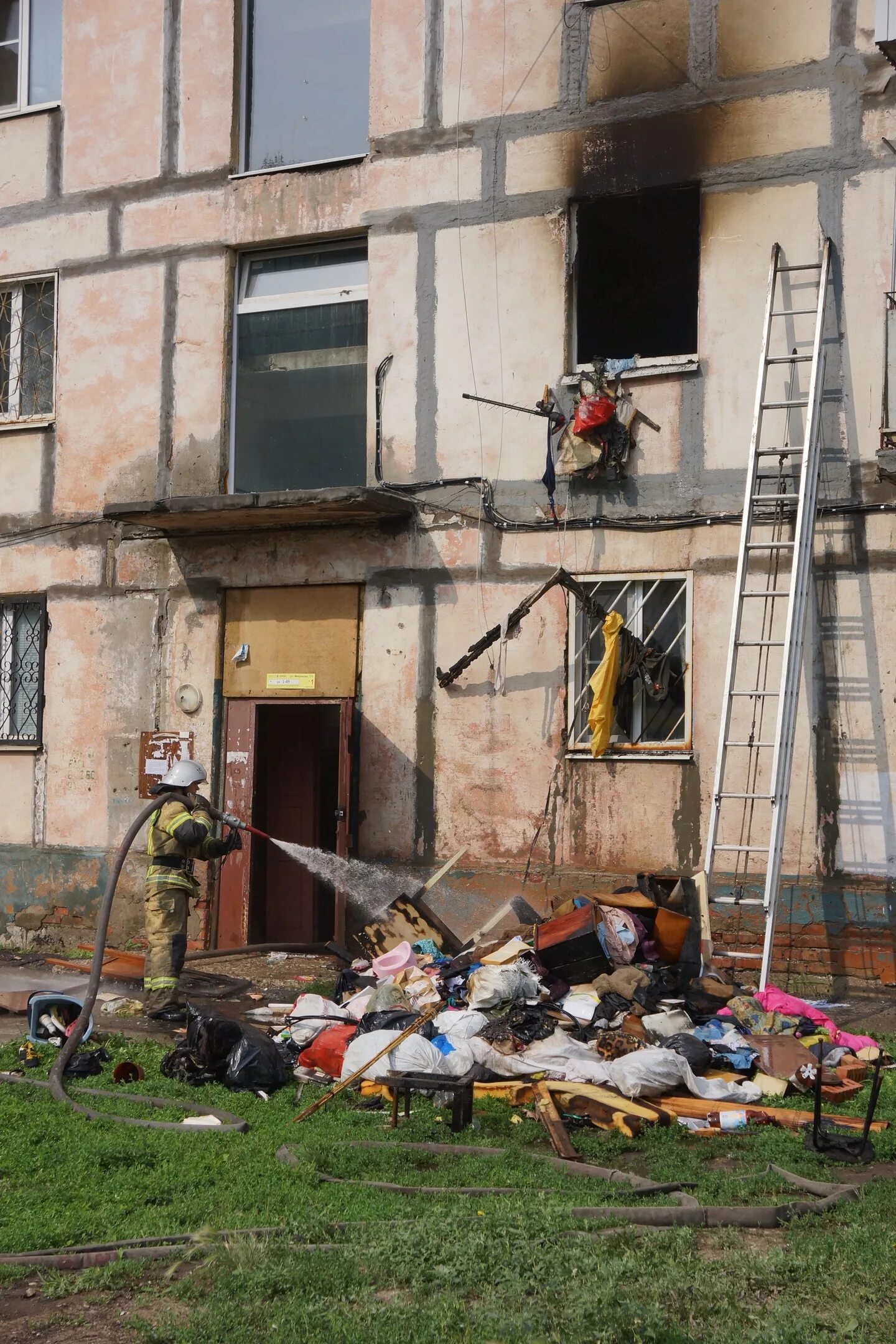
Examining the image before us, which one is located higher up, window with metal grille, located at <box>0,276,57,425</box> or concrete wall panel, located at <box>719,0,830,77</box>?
concrete wall panel, located at <box>719,0,830,77</box>

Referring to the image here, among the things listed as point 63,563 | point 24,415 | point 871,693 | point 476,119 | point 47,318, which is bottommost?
point 871,693

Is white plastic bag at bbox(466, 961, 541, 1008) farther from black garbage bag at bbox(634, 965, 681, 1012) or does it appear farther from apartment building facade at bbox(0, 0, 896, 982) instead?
apartment building facade at bbox(0, 0, 896, 982)

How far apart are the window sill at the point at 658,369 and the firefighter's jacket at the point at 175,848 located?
186 inches

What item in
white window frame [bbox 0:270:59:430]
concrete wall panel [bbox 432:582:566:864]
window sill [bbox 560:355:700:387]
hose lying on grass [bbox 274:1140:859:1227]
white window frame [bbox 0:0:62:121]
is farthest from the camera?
white window frame [bbox 0:0:62:121]

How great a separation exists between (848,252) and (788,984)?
5.69 metres

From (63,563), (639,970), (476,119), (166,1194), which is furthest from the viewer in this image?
(63,563)

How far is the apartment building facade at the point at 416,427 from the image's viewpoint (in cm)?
1038

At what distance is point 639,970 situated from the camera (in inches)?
352

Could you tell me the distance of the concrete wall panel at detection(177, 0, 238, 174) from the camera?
41.7 ft

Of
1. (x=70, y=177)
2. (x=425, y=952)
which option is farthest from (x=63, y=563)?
(x=425, y=952)

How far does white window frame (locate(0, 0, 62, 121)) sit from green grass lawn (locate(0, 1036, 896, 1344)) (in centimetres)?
1098

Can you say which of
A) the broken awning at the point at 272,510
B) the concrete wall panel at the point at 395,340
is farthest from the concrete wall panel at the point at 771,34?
the broken awning at the point at 272,510

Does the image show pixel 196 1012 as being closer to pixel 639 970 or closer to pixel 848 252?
pixel 639 970

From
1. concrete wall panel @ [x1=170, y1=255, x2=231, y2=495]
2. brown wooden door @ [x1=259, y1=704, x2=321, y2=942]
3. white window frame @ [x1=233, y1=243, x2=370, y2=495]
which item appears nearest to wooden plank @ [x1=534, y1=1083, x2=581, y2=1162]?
brown wooden door @ [x1=259, y1=704, x2=321, y2=942]
